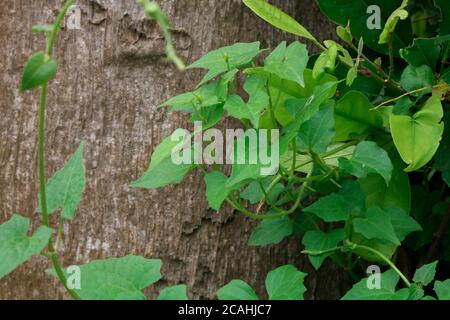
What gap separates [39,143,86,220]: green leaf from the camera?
3.59 ft

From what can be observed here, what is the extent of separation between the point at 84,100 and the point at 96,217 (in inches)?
9.6

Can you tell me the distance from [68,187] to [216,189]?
0.88 ft

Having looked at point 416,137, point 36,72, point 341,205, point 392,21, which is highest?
point 392,21

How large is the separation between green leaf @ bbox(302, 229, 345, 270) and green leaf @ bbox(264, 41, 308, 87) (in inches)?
12.8

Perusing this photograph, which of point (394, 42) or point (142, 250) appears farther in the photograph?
point (394, 42)

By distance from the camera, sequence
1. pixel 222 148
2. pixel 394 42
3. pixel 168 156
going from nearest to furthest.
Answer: pixel 168 156
pixel 222 148
pixel 394 42

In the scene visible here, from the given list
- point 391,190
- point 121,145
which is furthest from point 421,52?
point 121,145

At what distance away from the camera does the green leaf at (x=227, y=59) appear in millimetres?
1264

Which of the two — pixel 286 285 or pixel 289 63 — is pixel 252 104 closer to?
pixel 289 63

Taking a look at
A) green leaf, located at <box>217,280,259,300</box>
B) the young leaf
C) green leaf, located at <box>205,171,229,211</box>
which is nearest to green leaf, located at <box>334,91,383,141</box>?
the young leaf

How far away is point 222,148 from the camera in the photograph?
1513 mm

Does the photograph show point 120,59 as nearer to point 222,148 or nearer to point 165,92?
point 165,92

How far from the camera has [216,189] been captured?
1266 millimetres
